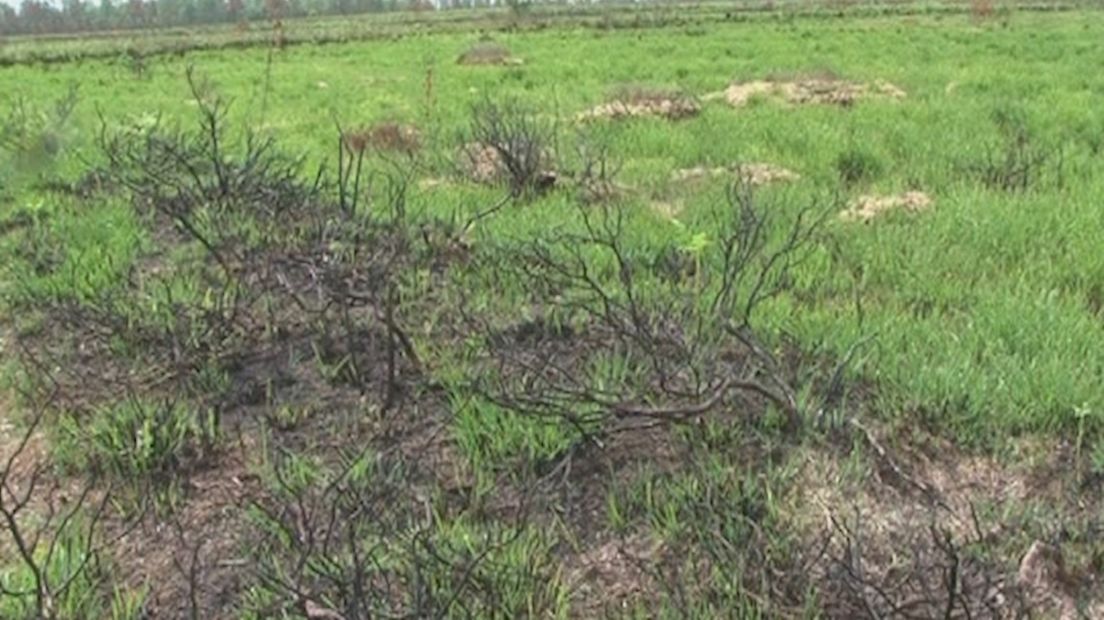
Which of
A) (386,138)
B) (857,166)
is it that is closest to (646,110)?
(386,138)

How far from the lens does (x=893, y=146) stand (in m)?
8.80

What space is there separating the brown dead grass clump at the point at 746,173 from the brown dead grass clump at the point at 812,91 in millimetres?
4266

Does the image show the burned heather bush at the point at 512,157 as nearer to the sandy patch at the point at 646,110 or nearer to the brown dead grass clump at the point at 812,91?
the sandy patch at the point at 646,110

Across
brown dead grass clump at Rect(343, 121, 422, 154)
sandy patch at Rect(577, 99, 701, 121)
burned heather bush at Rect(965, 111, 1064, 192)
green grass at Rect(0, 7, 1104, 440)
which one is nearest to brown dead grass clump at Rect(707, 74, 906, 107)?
green grass at Rect(0, 7, 1104, 440)

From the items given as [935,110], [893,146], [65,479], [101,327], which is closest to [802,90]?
[935,110]

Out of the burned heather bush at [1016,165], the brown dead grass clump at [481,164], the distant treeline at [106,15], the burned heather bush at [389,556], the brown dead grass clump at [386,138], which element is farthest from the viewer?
the distant treeline at [106,15]

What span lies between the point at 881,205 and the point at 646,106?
212 inches

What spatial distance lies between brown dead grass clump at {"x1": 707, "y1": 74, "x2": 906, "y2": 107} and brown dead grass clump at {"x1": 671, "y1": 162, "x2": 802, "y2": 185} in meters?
4.27

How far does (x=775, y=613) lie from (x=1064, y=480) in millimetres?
1325

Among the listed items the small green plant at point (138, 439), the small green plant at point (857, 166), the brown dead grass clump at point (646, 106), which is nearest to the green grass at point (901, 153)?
the small green plant at point (857, 166)

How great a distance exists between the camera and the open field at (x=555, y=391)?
8.95ft

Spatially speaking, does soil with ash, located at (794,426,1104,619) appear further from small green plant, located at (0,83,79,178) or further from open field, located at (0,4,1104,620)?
small green plant, located at (0,83,79,178)

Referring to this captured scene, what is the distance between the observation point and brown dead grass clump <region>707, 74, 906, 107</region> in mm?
12125

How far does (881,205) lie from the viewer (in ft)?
21.9
